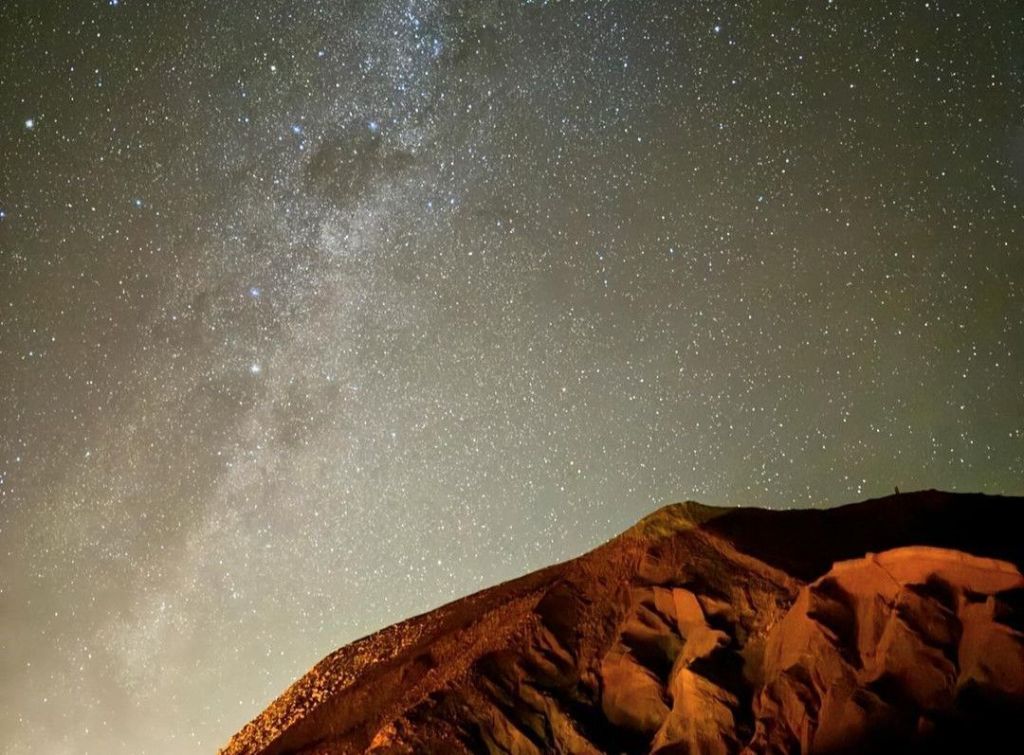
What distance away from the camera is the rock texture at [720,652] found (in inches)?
388

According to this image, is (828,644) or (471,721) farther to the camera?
(471,721)

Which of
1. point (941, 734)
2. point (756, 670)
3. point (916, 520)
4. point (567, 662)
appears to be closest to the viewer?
point (941, 734)

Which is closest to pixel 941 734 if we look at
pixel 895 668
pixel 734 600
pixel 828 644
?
pixel 895 668

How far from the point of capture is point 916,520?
1446cm

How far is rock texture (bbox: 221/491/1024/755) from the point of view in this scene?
32.3 feet

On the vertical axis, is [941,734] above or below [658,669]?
below

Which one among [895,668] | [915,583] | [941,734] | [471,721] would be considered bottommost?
[941,734]

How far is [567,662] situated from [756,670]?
9.62ft

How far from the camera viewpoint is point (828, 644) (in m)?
10.8

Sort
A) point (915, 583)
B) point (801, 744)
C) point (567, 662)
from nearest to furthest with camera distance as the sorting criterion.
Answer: point (801, 744) < point (915, 583) < point (567, 662)

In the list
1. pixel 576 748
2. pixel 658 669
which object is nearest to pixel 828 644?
pixel 658 669

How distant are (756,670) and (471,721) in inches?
168

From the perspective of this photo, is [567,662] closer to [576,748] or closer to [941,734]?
[576,748]

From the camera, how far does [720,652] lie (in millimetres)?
11797
